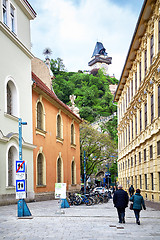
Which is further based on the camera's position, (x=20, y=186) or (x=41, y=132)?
(x=41, y=132)

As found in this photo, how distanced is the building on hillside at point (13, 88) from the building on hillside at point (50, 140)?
52.4 inches

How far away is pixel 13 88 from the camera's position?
20.9m

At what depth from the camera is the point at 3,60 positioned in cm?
1939

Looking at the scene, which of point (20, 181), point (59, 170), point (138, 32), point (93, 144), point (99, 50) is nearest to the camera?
point (20, 181)

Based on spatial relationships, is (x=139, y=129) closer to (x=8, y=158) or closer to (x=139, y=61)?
(x=139, y=61)

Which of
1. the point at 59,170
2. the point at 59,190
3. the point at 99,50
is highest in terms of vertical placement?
the point at 99,50

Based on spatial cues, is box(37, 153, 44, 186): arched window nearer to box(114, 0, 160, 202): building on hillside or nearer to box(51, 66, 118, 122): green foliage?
box(114, 0, 160, 202): building on hillside

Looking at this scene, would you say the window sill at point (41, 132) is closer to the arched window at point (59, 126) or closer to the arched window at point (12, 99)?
the arched window at point (12, 99)

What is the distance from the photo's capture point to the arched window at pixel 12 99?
20.5 meters

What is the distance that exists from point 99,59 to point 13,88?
156 m

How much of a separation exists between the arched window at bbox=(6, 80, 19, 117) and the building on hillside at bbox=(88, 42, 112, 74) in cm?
15326

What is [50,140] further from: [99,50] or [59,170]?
[99,50]

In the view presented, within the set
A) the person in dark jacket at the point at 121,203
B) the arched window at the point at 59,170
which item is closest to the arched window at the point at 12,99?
the person in dark jacket at the point at 121,203

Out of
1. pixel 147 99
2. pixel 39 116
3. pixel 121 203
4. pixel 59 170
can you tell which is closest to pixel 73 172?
pixel 59 170
